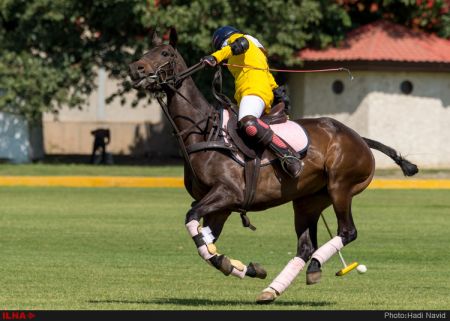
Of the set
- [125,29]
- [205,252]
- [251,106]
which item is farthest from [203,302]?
[125,29]

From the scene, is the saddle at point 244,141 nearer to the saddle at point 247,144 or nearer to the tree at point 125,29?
the saddle at point 247,144

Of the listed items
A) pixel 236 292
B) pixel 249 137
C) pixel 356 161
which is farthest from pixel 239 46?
pixel 236 292

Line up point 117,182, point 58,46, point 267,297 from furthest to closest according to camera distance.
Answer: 1. point 58,46
2. point 117,182
3. point 267,297

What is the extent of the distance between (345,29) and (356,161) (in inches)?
1197

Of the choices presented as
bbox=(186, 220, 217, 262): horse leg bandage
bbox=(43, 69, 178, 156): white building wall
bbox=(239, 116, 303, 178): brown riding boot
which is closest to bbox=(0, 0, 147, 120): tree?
bbox=(43, 69, 178, 156): white building wall

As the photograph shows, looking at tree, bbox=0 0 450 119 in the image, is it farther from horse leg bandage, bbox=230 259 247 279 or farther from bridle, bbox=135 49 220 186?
horse leg bandage, bbox=230 259 247 279

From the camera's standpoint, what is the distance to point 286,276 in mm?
12609

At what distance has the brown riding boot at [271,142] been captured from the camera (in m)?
12.5

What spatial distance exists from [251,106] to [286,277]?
1696mm

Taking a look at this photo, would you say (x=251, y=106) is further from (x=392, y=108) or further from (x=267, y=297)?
(x=392, y=108)

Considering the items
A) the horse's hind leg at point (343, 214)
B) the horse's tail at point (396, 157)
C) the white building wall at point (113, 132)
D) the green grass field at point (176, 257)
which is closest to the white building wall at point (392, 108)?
the white building wall at point (113, 132)

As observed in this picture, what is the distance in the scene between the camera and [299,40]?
1591 inches

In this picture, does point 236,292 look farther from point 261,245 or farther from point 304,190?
point 261,245

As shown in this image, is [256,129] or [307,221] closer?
[256,129]
